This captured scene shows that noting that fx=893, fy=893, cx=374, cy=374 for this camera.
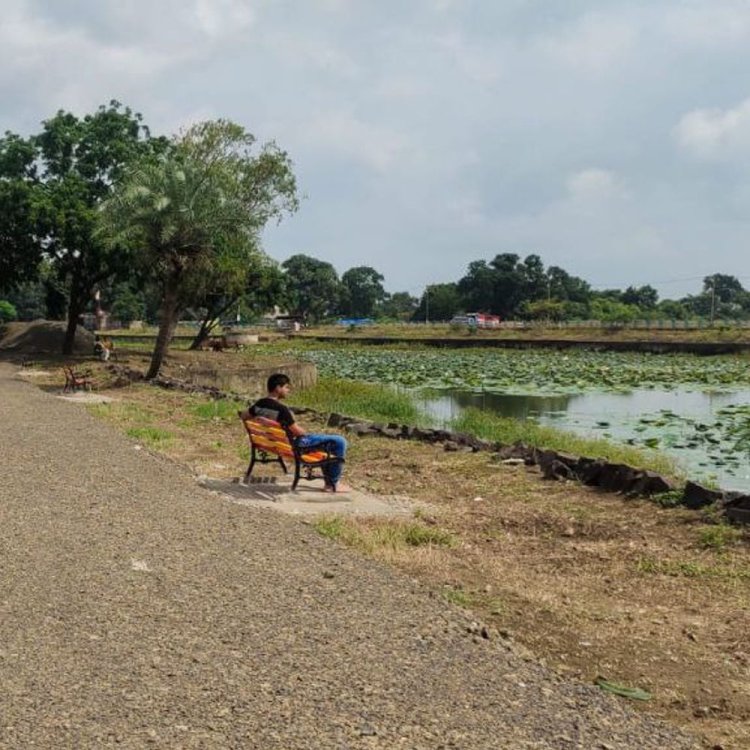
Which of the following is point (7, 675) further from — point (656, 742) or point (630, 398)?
point (630, 398)

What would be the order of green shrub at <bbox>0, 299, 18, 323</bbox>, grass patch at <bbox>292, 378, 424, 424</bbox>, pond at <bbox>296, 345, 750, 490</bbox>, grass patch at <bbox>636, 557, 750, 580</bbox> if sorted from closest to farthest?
grass patch at <bbox>636, 557, 750, 580</bbox>, pond at <bbox>296, 345, 750, 490</bbox>, grass patch at <bbox>292, 378, 424, 424</bbox>, green shrub at <bbox>0, 299, 18, 323</bbox>

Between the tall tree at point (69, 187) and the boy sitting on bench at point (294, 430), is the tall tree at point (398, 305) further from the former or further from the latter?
the boy sitting on bench at point (294, 430)

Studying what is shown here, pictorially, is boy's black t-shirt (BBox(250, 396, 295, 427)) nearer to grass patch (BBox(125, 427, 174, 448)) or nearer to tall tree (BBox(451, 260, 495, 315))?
grass patch (BBox(125, 427, 174, 448))

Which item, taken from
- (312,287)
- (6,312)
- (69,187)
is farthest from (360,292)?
(69,187)

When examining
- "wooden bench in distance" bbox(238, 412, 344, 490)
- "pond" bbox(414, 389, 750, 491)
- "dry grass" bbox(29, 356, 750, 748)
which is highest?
"wooden bench in distance" bbox(238, 412, 344, 490)

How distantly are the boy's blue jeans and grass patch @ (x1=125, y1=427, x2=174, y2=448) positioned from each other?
3707 mm

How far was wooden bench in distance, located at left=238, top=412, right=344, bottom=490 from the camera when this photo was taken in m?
9.09

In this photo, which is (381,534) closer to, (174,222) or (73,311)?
(174,222)

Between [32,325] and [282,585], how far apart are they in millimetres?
38421

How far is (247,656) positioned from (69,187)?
93.8 ft

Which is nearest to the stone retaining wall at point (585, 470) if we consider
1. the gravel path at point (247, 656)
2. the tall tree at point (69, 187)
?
the gravel path at point (247, 656)

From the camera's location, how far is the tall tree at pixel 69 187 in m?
29.3

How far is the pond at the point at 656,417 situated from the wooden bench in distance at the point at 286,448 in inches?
222

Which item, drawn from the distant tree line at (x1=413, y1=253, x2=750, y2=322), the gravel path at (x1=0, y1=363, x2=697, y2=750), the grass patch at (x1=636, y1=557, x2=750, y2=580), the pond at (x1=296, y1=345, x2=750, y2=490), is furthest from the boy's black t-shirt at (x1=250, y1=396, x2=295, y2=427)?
the distant tree line at (x1=413, y1=253, x2=750, y2=322)
